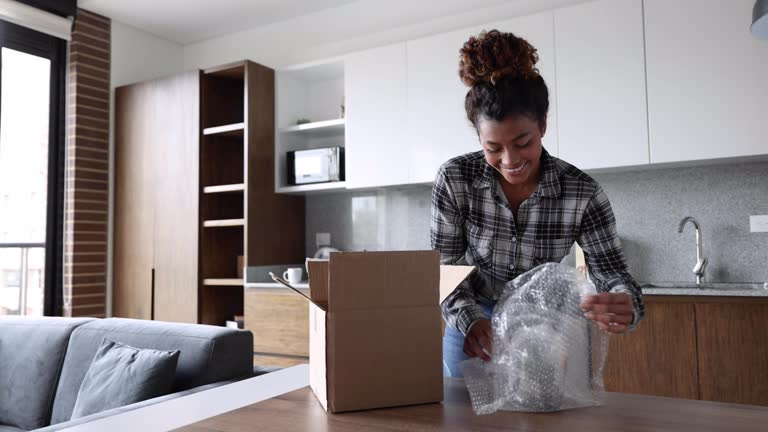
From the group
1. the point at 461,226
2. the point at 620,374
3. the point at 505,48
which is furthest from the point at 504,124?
the point at 620,374

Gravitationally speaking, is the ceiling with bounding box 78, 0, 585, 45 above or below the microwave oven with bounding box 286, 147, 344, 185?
above

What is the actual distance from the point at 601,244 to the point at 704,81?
5.76ft

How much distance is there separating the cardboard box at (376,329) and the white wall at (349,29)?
2697mm

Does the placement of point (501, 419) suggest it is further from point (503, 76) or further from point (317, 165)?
point (317, 165)

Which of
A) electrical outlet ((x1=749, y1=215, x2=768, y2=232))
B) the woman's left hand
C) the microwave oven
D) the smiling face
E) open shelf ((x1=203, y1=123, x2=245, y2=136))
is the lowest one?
the woman's left hand

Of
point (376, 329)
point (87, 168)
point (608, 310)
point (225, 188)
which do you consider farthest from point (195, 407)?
point (87, 168)

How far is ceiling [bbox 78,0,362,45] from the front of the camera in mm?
3822

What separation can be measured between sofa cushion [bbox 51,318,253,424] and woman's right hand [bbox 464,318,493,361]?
1095mm

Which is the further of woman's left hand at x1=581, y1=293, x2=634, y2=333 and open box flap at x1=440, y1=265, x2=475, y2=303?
open box flap at x1=440, y1=265, x2=475, y2=303

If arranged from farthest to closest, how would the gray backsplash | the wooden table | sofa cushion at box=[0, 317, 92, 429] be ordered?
the gray backsplash
sofa cushion at box=[0, 317, 92, 429]
the wooden table

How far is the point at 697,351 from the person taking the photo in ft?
7.97

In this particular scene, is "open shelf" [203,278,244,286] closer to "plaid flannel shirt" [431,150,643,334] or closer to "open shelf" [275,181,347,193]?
"open shelf" [275,181,347,193]

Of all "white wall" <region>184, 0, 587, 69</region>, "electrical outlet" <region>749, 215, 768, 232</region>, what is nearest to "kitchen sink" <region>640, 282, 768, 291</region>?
"electrical outlet" <region>749, 215, 768, 232</region>

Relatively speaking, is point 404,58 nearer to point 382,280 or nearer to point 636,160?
point 636,160
